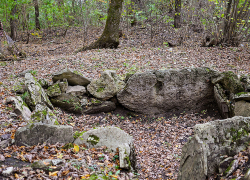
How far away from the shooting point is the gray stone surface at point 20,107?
538cm

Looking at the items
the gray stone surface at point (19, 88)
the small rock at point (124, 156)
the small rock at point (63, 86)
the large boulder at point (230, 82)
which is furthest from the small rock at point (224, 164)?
the gray stone surface at point (19, 88)

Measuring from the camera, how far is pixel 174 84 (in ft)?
25.8

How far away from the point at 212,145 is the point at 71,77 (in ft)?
19.5

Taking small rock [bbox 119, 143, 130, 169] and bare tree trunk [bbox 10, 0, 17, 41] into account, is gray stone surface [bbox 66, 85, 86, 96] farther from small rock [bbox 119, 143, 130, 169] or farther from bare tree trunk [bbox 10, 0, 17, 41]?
bare tree trunk [bbox 10, 0, 17, 41]

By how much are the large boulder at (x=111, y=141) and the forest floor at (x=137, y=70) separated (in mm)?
298

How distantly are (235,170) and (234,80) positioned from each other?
4.47 m

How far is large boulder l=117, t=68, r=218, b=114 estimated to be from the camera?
7.81 metres

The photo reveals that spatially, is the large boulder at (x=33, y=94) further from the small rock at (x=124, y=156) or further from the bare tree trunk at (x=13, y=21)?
the bare tree trunk at (x=13, y=21)

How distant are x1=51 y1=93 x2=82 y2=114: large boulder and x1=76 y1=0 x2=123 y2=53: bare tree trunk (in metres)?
6.11

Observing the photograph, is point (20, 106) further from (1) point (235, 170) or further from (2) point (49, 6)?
(2) point (49, 6)

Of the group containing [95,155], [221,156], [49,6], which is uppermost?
[49,6]

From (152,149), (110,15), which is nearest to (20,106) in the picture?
(152,149)

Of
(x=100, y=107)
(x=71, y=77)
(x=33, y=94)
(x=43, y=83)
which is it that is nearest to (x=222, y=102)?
(x=100, y=107)

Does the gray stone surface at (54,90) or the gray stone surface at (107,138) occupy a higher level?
the gray stone surface at (54,90)
